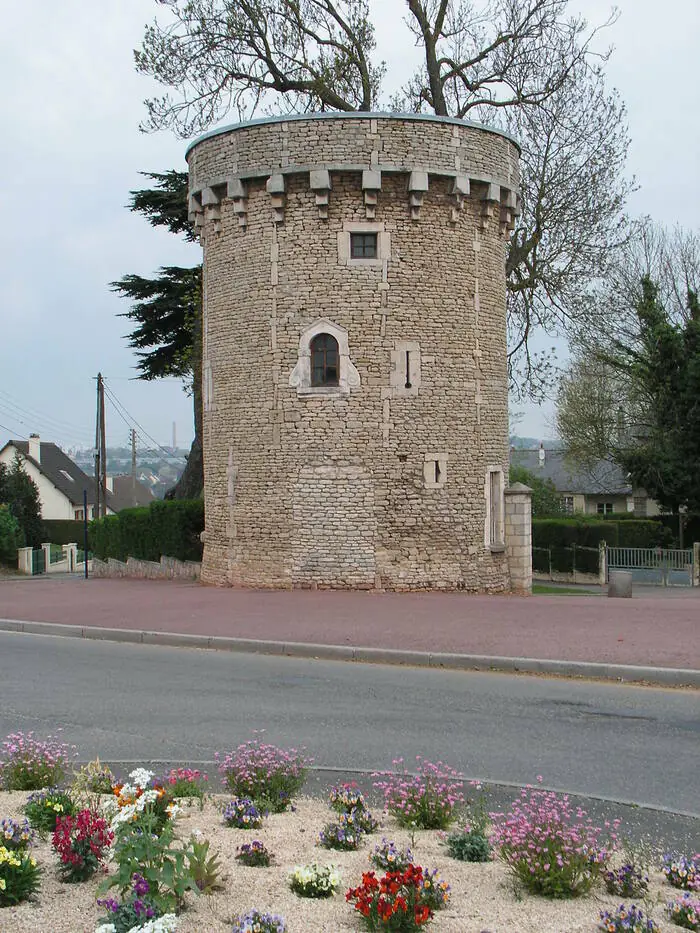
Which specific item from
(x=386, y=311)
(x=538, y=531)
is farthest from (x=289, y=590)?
(x=538, y=531)

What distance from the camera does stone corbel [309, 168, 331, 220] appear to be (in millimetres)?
19016

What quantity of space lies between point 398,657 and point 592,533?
933 inches

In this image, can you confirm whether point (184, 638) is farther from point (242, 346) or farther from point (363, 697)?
point (242, 346)

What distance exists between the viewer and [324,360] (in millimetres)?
19641

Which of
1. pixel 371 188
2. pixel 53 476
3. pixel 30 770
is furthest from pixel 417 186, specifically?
pixel 53 476

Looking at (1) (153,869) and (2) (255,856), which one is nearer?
(1) (153,869)

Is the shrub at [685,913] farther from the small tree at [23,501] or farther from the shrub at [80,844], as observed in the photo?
the small tree at [23,501]

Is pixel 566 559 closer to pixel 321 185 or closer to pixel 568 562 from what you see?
pixel 568 562

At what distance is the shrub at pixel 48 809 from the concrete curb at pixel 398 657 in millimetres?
7021

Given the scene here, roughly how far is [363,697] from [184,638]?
4690 mm

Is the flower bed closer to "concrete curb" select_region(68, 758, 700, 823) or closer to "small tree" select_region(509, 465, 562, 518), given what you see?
"concrete curb" select_region(68, 758, 700, 823)

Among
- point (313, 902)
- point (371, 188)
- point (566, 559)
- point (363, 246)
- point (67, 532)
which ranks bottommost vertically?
point (313, 902)

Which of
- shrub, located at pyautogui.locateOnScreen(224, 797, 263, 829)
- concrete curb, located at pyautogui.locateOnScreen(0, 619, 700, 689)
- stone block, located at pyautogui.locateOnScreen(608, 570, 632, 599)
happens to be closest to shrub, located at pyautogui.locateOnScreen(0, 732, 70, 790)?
shrub, located at pyautogui.locateOnScreen(224, 797, 263, 829)

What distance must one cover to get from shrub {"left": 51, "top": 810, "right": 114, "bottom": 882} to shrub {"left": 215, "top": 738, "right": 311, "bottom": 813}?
4.29 feet
